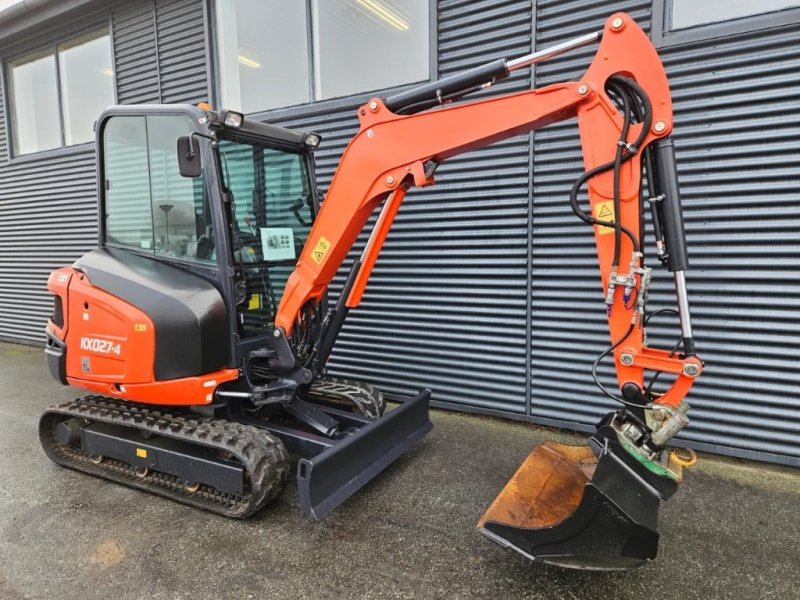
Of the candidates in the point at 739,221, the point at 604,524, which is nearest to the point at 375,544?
the point at 604,524

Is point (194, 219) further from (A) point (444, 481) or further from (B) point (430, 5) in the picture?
(B) point (430, 5)

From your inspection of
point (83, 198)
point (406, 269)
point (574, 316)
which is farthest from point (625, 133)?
Answer: point (83, 198)

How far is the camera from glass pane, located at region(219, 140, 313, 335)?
3348mm

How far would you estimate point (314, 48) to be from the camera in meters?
5.58

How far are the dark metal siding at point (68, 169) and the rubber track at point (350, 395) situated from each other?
14.2 ft

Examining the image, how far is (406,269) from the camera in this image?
5.13 m

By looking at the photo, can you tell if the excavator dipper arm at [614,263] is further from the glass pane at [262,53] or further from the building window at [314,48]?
the glass pane at [262,53]

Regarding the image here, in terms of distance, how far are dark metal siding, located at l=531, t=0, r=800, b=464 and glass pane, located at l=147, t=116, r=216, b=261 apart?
3131mm

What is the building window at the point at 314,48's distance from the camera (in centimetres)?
500

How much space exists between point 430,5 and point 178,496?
468cm

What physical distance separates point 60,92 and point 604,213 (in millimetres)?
8770

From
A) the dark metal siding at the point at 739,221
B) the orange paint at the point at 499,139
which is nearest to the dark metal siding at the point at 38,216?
the orange paint at the point at 499,139

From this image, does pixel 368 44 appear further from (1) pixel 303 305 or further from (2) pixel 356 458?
(2) pixel 356 458

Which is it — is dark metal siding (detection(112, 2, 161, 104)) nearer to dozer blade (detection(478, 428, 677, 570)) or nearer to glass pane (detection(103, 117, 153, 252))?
glass pane (detection(103, 117, 153, 252))
